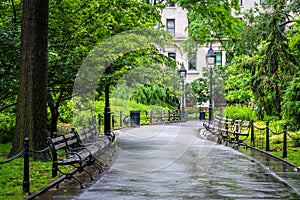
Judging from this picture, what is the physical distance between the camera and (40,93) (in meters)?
14.0

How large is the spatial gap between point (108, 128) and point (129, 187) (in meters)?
8.98

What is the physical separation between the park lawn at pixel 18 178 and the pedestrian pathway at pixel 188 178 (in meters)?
0.77

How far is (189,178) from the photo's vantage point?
1158cm

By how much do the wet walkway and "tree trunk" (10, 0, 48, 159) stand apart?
8.60 ft

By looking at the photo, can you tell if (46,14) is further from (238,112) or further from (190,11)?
(238,112)

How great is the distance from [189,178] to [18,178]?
152 inches

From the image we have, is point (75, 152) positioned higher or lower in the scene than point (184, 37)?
lower

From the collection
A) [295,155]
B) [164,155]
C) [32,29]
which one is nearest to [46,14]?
[32,29]

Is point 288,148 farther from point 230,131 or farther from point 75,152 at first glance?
point 75,152

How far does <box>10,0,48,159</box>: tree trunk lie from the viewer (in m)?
13.8

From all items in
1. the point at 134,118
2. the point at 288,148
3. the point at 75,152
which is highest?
the point at 134,118

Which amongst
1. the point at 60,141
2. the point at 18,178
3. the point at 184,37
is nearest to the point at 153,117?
the point at 184,37

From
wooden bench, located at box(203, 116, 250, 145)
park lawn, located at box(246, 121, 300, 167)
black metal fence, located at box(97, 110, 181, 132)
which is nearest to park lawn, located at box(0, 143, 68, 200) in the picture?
park lawn, located at box(246, 121, 300, 167)

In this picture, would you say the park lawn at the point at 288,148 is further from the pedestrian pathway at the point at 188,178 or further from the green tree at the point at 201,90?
the green tree at the point at 201,90
